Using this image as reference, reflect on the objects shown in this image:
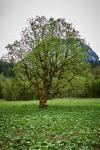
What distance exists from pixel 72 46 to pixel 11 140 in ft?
74.7

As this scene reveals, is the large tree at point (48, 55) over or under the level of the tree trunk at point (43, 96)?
over

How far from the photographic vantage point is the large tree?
1416 inches

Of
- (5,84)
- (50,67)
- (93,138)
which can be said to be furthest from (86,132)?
(5,84)

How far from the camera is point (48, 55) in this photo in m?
36.4

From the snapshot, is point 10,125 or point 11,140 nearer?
point 11,140

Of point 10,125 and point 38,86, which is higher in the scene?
point 38,86

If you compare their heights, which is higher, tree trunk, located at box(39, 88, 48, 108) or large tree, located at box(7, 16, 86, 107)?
large tree, located at box(7, 16, 86, 107)

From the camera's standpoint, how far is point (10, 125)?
794 inches

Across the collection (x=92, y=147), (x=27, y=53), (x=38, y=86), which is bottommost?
(x=92, y=147)

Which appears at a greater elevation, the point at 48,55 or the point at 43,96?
the point at 48,55

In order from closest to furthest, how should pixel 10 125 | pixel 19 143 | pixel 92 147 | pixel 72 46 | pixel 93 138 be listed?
pixel 92 147, pixel 19 143, pixel 93 138, pixel 10 125, pixel 72 46

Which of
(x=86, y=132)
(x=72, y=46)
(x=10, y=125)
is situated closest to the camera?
(x=86, y=132)

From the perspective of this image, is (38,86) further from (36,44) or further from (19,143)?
(19,143)

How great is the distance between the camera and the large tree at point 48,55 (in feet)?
118
